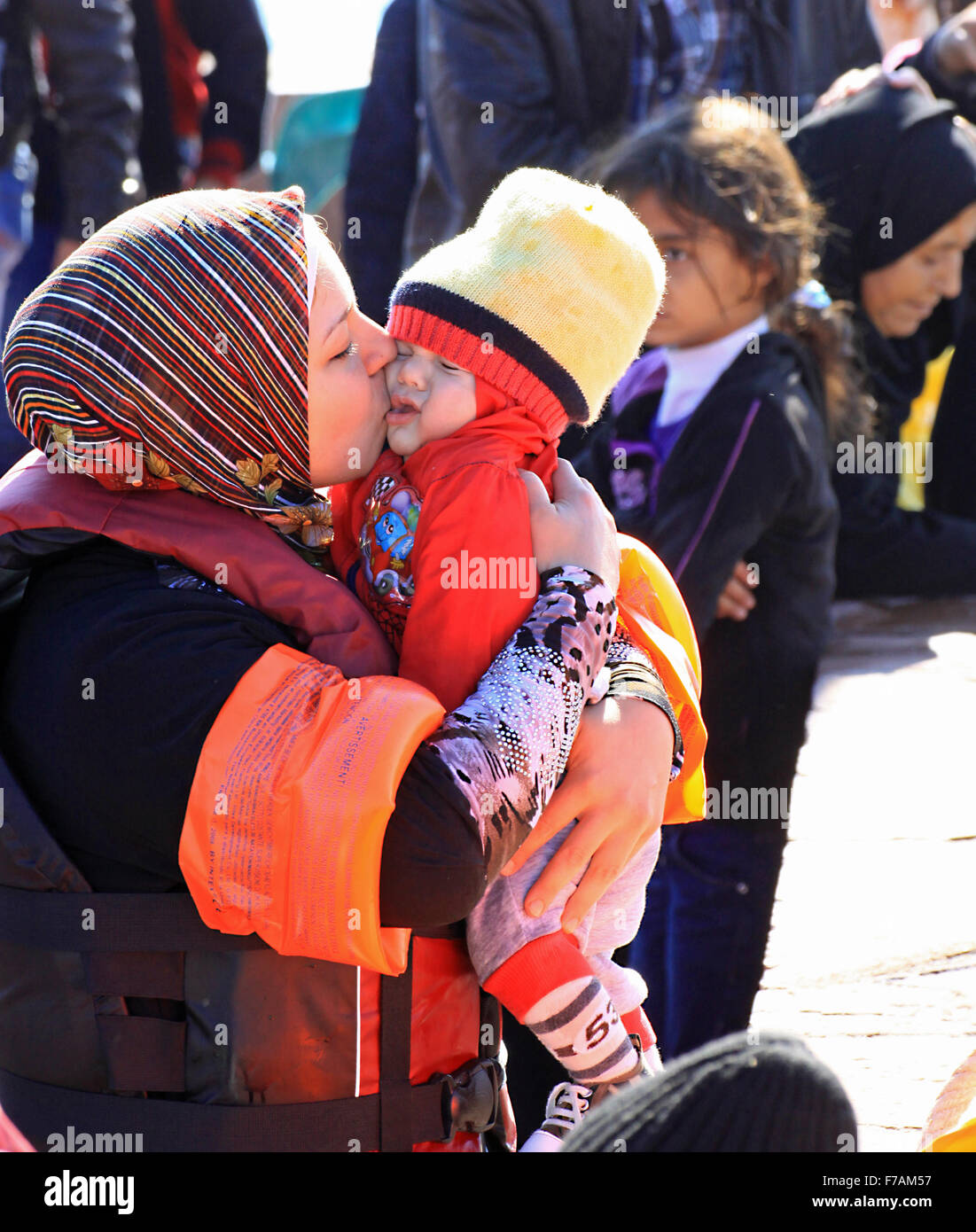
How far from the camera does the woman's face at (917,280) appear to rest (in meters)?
4.23

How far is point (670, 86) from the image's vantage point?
415 cm

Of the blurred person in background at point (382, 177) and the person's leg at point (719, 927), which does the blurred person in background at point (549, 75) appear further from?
the person's leg at point (719, 927)

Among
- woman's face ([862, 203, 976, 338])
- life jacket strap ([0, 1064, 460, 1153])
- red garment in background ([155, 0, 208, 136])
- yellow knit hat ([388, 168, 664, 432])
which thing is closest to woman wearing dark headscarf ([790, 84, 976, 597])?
woman's face ([862, 203, 976, 338])

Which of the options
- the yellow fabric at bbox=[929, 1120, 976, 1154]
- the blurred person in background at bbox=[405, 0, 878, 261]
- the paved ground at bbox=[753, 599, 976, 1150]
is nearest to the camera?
the yellow fabric at bbox=[929, 1120, 976, 1154]

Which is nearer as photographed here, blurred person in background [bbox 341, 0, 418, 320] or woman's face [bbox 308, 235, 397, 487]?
woman's face [bbox 308, 235, 397, 487]

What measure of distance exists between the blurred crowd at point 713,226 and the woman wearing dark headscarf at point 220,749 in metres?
1.40

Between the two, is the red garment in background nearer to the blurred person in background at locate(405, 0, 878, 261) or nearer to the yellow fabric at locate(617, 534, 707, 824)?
the blurred person in background at locate(405, 0, 878, 261)

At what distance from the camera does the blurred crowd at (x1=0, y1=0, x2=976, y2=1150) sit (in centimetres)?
301

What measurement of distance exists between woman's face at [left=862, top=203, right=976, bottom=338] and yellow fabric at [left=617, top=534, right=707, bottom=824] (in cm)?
285

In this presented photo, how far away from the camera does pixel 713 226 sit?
310cm

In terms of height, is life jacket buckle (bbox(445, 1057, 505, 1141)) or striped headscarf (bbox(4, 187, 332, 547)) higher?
striped headscarf (bbox(4, 187, 332, 547))

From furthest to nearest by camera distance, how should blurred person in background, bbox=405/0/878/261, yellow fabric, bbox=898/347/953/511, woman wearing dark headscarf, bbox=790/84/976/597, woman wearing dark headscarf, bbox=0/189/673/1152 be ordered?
1. yellow fabric, bbox=898/347/953/511
2. woman wearing dark headscarf, bbox=790/84/976/597
3. blurred person in background, bbox=405/0/878/261
4. woman wearing dark headscarf, bbox=0/189/673/1152

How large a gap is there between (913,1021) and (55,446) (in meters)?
1.69

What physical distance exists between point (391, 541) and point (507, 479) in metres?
0.16
